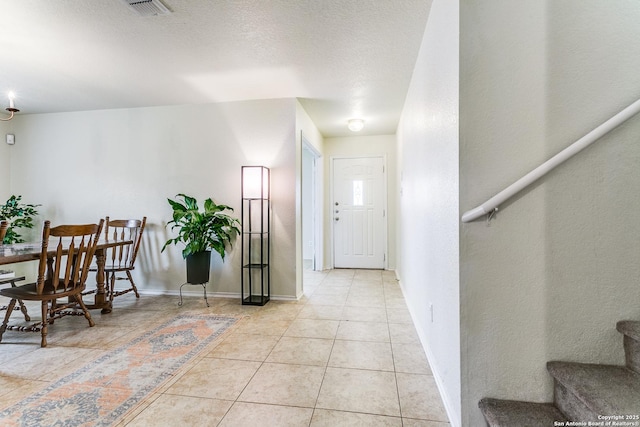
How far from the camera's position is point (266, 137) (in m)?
3.37

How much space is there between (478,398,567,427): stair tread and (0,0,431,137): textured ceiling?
7.17ft

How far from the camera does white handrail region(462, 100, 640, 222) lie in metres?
1.13

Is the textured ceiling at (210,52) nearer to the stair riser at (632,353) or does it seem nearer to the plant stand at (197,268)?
the plant stand at (197,268)

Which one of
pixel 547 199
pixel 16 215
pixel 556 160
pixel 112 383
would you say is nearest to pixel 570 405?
pixel 547 199

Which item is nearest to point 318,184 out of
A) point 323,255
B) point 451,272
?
point 323,255

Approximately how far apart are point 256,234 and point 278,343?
1449mm

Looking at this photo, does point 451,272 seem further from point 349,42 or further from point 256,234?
point 256,234

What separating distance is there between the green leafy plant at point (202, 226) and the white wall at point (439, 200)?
205 cm

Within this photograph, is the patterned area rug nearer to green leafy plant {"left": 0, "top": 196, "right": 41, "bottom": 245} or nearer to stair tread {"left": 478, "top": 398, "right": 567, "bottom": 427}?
stair tread {"left": 478, "top": 398, "right": 567, "bottom": 427}

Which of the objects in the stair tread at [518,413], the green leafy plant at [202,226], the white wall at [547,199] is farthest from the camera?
the green leafy plant at [202,226]

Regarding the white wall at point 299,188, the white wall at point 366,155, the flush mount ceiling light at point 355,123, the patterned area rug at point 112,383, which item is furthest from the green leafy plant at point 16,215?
the flush mount ceiling light at point 355,123

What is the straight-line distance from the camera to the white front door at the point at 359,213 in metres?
4.95

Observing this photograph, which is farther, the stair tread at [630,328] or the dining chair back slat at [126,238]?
the dining chair back slat at [126,238]

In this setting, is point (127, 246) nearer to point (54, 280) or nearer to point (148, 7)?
point (54, 280)
